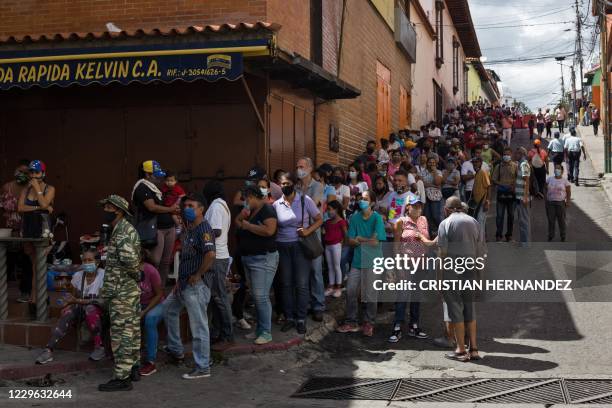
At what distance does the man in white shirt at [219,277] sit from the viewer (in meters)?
8.98

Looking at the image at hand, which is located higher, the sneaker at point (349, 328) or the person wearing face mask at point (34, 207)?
the person wearing face mask at point (34, 207)

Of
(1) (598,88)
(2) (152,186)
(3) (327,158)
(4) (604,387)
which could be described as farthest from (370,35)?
(1) (598,88)

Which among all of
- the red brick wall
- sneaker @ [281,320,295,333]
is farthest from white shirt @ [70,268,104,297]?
the red brick wall

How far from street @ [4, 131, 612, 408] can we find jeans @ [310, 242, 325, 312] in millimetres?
501

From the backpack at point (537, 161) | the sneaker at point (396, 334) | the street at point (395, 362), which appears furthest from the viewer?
the backpack at point (537, 161)

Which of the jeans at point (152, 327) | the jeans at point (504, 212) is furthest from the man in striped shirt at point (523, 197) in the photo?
the jeans at point (152, 327)

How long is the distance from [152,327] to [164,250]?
1697 millimetres

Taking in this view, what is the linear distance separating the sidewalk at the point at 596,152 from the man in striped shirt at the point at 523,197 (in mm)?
7856

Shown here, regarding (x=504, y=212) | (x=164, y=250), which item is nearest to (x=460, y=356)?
(x=164, y=250)

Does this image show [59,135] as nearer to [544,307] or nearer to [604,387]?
[544,307]

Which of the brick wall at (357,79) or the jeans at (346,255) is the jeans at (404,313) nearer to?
the jeans at (346,255)

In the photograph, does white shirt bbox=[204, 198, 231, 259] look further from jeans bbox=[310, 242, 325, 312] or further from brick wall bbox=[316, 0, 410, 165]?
brick wall bbox=[316, 0, 410, 165]

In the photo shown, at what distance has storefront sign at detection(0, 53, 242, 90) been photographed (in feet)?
32.2

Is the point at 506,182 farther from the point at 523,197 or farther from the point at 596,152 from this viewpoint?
the point at 596,152
